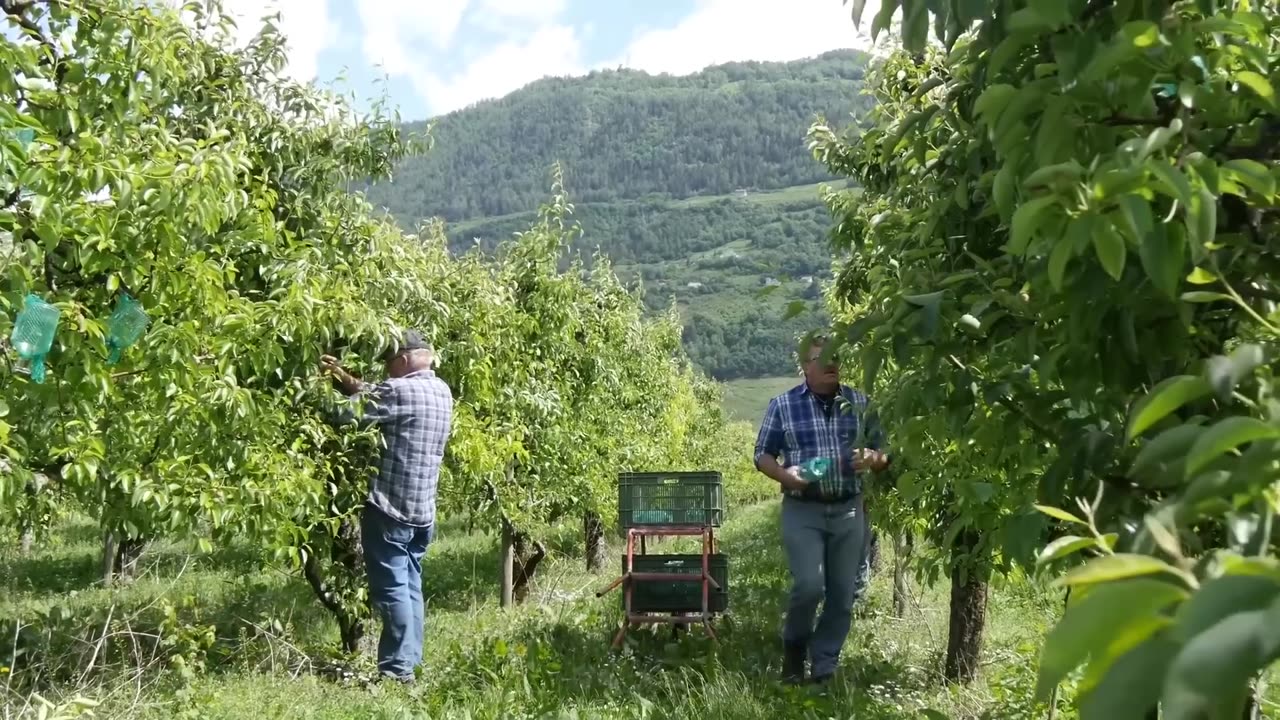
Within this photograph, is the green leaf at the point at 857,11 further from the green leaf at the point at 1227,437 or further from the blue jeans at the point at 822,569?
the blue jeans at the point at 822,569

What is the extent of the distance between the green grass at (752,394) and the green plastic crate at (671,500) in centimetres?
7699

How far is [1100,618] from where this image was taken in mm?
594

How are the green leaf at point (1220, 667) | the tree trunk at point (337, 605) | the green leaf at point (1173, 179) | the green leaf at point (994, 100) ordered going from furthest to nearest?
the tree trunk at point (337, 605), the green leaf at point (994, 100), the green leaf at point (1173, 179), the green leaf at point (1220, 667)

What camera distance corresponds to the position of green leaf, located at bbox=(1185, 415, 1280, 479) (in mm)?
715

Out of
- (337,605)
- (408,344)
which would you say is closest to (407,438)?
(408,344)

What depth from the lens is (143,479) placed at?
14.3ft

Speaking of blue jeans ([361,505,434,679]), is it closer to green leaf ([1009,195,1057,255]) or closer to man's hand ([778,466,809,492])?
man's hand ([778,466,809,492])

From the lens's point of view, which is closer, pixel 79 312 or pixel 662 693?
pixel 79 312

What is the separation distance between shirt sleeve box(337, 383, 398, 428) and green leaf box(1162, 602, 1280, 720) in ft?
17.9

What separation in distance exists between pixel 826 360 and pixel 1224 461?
1.17 meters

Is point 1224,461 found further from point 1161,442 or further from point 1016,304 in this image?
point 1016,304

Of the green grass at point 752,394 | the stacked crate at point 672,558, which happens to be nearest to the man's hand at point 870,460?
the stacked crate at point 672,558

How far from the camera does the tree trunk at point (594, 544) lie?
47.1 ft

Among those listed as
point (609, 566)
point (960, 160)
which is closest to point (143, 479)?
point (960, 160)
